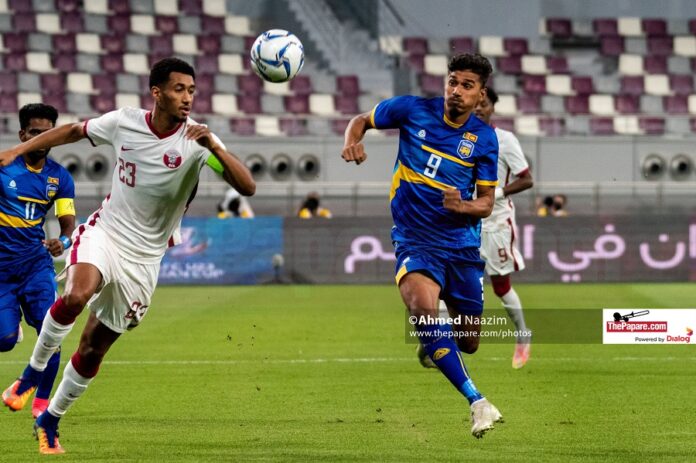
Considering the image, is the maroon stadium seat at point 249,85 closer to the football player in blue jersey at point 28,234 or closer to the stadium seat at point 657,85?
the stadium seat at point 657,85

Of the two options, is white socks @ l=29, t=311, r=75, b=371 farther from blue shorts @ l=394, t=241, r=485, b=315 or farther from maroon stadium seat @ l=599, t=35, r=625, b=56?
maroon stadium seat @ l=599, t=35, r=625, b=56

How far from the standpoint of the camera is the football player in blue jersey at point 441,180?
7.93 metres

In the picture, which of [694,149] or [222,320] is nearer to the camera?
[222,320]

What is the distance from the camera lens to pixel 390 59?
30.2 meters

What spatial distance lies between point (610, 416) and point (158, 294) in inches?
554

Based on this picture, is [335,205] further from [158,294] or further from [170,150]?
[170,150]

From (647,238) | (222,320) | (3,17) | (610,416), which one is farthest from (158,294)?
(610,416)

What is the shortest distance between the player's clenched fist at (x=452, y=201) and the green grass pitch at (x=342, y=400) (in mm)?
1384

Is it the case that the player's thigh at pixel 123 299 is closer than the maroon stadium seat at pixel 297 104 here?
Yes

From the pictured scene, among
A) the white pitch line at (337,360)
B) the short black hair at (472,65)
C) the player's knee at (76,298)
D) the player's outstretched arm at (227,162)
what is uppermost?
the short black hair at (472,65)

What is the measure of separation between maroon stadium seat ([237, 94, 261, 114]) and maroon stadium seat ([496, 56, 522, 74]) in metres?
5.95

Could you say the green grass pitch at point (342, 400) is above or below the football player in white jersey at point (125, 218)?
below

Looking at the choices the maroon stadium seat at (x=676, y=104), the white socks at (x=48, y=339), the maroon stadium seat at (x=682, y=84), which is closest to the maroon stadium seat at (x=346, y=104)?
the maroon stadium seat at (x=676, y=104)

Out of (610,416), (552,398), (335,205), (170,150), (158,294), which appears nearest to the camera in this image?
(170,150)
